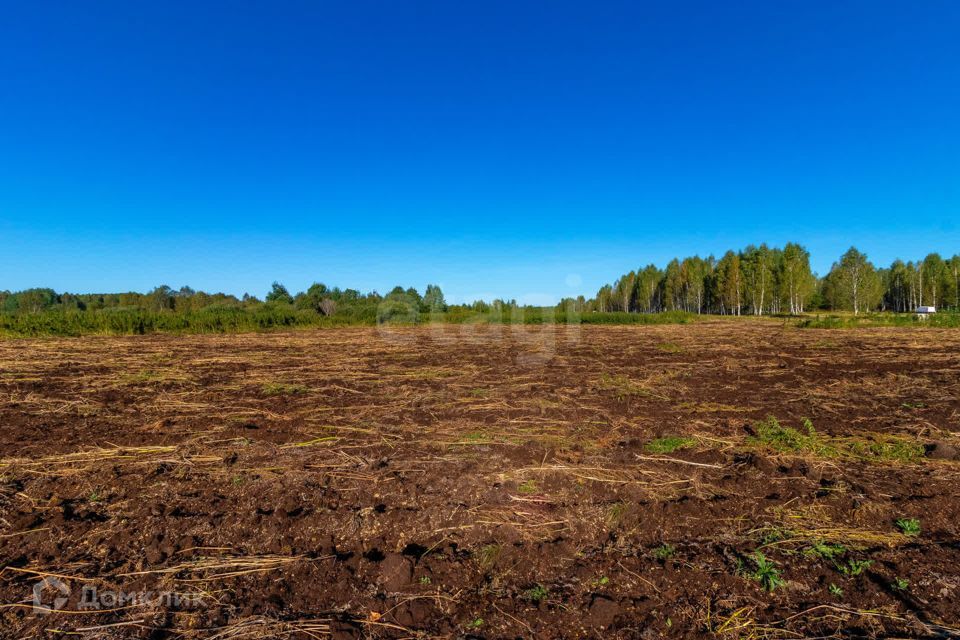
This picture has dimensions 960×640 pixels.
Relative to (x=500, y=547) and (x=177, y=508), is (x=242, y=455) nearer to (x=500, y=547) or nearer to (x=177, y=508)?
(x=177, y=508)

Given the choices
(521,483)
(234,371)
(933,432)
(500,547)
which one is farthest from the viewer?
(234,371)

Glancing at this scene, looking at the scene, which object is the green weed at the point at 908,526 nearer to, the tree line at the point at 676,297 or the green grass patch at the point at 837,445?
the green grass patch at the point at 837,445

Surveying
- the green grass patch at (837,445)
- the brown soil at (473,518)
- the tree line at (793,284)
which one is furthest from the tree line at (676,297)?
the green grass patch at (837,445)

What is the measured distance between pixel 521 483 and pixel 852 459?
3.05 metres

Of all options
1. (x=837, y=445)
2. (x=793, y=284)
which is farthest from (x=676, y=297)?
(x=837, y=445)

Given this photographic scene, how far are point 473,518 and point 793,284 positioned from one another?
59.1m

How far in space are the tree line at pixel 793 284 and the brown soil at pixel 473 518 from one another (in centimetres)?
5135

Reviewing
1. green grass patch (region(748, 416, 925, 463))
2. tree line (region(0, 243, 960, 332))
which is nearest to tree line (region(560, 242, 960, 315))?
tree line (region(0, 243, 960, 332))

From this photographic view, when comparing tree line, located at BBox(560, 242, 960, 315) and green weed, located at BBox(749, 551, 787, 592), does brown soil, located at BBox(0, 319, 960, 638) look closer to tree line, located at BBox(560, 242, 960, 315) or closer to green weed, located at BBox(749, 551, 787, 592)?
green weed, located at BBox(749, 551, 787, 592)

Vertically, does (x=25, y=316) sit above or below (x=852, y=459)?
above

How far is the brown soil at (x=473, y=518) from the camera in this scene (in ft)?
6.04

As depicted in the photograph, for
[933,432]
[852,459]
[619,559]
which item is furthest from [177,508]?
[933,432]

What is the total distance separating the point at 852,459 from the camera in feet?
12.0

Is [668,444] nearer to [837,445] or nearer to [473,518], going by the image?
[837,445]
